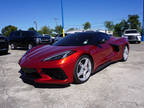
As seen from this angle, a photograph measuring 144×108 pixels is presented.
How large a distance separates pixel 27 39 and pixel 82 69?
8445 millimetres

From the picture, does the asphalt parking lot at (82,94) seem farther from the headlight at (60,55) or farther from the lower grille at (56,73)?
the headlight at (60,55)

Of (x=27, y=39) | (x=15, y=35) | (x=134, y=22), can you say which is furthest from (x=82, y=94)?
(x=134, y=22)

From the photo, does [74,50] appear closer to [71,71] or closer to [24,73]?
[71,71]

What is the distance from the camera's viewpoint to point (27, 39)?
34.5 ft

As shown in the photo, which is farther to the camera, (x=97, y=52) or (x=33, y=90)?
(x=97, y=52)

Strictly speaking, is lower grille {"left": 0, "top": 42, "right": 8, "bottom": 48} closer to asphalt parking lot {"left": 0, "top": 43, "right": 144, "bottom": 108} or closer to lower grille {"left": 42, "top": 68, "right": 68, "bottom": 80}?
asphalt parking lot {"left": 0, "top": 43, "right": 144, "bottom": 108}

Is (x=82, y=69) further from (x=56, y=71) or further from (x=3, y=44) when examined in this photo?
(x=3, y=44)

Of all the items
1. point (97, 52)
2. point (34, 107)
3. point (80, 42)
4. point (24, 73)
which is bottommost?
point (34, 107)

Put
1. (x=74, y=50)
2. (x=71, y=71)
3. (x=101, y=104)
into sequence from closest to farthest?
(x=101, y=104) < (x=71, y=71) < (x=74, y=50)

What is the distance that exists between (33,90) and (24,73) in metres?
0.51

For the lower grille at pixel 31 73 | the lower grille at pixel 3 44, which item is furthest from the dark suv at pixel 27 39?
the lower grille at pixel 31 73

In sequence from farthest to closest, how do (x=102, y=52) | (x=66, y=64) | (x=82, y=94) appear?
(x=102, y=52), (x=66, y=64), (x=82, y=94)

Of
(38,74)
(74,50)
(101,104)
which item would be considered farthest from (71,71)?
(101,104)

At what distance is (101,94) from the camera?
2.49 meters
